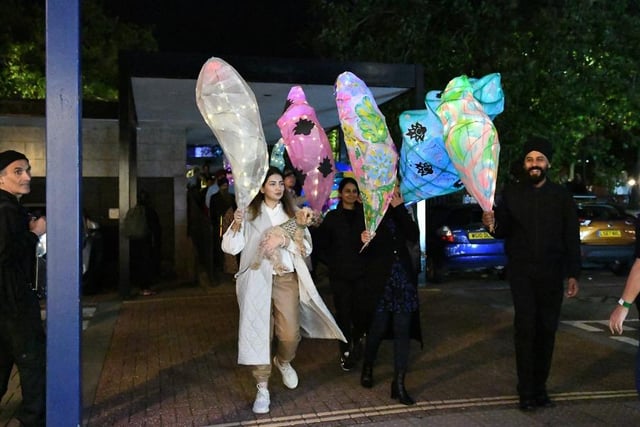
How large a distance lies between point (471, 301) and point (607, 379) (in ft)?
13.1

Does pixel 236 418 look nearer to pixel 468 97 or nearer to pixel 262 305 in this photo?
pixel 262 305

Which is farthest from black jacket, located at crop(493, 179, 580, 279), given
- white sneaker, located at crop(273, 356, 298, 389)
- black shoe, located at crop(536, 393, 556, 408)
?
white sneaker, located at crop(273, 356, 298, 389)

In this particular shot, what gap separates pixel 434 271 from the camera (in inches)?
454

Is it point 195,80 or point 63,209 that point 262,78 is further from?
point 63,209

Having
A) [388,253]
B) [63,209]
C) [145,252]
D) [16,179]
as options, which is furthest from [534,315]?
[145,252]

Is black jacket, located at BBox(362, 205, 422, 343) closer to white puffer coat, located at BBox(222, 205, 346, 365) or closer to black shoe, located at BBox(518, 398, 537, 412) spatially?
white puffer coat, located at BBox(222, 205, 346, 365)

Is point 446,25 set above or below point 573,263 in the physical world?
above

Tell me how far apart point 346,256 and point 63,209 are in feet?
9.19

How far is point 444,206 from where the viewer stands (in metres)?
12.1

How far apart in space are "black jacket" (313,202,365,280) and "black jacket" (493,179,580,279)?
1.32 meters

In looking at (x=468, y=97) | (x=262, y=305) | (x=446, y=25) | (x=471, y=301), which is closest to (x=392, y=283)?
(x=262, y=305)

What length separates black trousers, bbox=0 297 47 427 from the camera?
4023 mm

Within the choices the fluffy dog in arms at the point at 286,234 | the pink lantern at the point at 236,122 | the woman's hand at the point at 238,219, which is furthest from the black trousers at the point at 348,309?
the pink lantern at the point at 236,122

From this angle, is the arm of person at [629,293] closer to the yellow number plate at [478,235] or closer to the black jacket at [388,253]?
the black jacket at [388,253]
